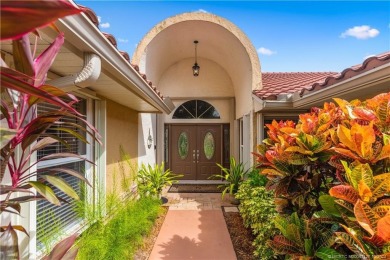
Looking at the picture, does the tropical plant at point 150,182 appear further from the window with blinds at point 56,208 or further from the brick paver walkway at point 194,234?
the window with blinds at point 56,208

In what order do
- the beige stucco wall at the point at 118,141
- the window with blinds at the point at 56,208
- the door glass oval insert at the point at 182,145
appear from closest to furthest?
the window with blinds at the point at 56,208 < the beige stucco wall at the point at 118,141 < the door glass oval insert at the point at 182,145

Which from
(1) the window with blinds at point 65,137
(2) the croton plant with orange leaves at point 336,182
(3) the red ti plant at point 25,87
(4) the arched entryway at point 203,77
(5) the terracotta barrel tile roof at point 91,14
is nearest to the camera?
(3) the red ti plant at point 25,87

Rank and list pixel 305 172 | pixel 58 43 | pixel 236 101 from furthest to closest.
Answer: pixel 236 101 < pixel 305 172 < pixel 58 43

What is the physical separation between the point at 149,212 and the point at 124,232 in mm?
1241

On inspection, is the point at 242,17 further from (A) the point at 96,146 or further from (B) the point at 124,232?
(B) the point at 124,232

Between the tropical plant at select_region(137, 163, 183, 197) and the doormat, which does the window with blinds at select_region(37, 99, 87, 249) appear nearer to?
the tropical plant at select_region(137, 163, 183, 197)

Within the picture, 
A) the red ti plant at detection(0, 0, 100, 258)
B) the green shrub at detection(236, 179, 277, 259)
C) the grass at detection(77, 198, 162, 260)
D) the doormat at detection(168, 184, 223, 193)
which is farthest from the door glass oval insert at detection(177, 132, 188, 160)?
the red ti plant at detection(0, 0, 100, 258)

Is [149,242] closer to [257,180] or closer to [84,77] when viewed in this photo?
[257,180]

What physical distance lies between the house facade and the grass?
462 millimetres

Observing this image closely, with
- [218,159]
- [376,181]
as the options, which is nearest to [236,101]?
[218,159]

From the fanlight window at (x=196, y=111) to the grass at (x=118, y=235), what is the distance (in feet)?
17.6

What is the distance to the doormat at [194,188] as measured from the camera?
7.89m

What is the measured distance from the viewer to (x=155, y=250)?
3.79 meters

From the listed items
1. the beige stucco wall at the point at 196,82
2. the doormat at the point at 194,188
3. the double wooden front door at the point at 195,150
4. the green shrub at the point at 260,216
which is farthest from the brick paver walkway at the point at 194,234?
the beige stucco wall at the point at 196,82
